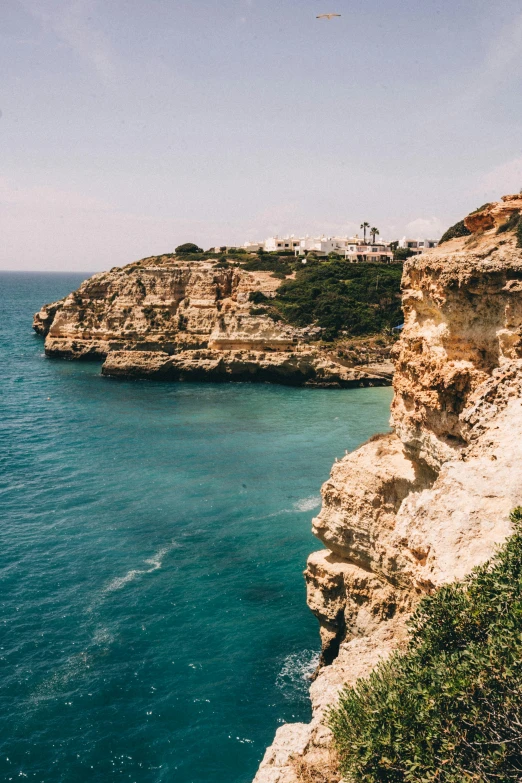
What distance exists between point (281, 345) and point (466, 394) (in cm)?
5634

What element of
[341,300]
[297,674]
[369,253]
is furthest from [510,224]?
[369,253]

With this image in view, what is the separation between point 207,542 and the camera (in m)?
29.2

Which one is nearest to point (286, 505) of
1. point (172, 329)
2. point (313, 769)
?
point (313, 769)

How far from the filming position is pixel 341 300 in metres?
78.8

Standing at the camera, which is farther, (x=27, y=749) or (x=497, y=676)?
(x=27, y=749)

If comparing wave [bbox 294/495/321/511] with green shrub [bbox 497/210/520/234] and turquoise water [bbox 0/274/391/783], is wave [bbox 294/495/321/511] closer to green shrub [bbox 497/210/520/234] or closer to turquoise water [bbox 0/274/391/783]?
turquoise water [bbox 0/274/391/783]

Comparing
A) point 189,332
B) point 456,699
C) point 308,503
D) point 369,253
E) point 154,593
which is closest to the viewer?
point 456,699

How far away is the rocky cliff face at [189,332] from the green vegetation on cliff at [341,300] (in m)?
2.61

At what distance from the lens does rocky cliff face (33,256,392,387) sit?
68.5 m

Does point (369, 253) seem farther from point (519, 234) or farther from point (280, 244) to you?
point (519, 234)

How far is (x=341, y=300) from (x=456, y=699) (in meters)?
72.9

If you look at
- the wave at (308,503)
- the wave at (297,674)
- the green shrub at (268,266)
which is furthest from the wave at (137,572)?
the green shrub at (268,266)

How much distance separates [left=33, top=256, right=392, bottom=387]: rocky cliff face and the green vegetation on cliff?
8.56 ft

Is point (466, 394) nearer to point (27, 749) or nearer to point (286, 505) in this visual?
point (27, 749)
